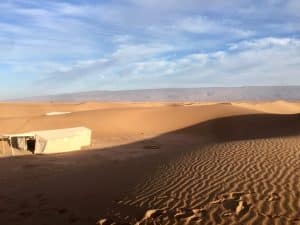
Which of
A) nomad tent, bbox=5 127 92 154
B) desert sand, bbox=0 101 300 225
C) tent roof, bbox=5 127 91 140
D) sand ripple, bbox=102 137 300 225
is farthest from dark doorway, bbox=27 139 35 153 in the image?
sand ripple, bbox=102 137 300 225

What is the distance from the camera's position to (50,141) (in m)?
19.3

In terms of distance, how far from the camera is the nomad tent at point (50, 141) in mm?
19406

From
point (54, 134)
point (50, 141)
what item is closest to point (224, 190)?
point (50, 141)

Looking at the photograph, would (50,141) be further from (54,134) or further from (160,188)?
(160,188)

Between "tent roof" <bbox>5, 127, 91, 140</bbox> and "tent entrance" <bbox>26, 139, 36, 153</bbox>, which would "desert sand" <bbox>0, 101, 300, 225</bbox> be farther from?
"tent entrance" <bbox>26, 139, 36, 153</bbox>

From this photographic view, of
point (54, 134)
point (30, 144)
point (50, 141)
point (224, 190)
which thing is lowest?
point (224, 190)

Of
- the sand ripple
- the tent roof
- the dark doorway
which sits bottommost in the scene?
the sand ripple

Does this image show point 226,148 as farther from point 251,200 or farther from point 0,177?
point 0,177

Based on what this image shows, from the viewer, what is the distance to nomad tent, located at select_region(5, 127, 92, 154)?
1941 cm

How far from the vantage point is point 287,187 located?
821 centimetres

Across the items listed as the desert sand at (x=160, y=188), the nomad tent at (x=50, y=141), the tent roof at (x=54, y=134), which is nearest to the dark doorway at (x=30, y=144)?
the nomad tent at (x=50, y=141)

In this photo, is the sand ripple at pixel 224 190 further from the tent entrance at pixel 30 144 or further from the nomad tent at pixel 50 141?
the tent entrance at pixel 30 144

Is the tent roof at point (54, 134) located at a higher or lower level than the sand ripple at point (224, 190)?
higher

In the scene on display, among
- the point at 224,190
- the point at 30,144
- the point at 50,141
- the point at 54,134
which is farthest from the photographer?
the point at 54,134
